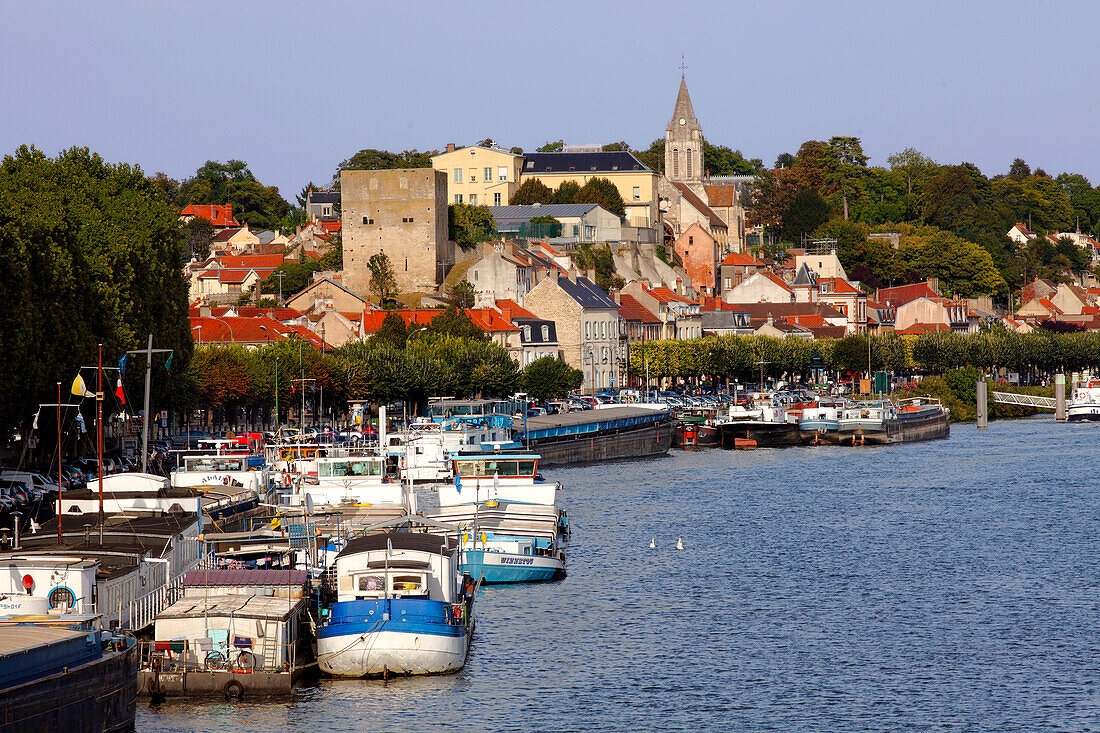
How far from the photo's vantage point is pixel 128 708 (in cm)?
2712

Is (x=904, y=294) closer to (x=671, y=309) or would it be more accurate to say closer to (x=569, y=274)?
(x=671, y=309)

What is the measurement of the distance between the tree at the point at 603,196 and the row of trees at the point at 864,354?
2983 centimetres

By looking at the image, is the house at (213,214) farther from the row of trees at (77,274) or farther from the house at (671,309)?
the row of trees at (77,274)

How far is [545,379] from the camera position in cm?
10019

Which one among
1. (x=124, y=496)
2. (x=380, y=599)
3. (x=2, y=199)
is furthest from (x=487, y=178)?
(x=380, y=599)

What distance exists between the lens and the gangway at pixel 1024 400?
4926 inches

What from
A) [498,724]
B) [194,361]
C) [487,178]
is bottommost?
[498,724]

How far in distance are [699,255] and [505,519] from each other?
123866 mm

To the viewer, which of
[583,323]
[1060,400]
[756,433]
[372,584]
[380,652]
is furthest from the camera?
Result: [1060,400]

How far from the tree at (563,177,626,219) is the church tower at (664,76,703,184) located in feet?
92.9

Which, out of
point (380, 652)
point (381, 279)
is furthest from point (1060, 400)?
point (380, 652)

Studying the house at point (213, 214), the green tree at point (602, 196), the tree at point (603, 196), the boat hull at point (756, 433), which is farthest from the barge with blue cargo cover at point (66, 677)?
the house at point (213, 214)

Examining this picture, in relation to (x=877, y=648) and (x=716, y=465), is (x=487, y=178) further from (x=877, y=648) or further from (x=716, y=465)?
(x=877, y=648)

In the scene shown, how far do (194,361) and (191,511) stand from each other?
35744 mm
